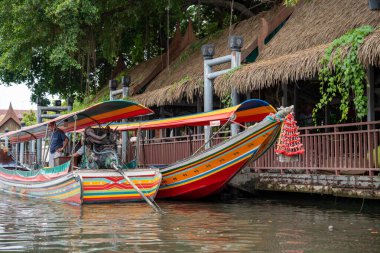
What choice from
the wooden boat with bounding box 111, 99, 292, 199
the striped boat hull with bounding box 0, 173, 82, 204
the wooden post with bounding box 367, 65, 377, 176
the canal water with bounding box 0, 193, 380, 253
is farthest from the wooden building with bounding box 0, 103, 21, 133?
the wooden post with bounding box 367, 65, 377, 176

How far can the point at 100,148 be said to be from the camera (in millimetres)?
13695

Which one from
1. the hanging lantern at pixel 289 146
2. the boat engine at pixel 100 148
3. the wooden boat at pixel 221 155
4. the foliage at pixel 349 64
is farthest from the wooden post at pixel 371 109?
the boat engine at pixel 100 148

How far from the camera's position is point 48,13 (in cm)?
1908

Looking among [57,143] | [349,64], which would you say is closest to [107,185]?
[57,143]

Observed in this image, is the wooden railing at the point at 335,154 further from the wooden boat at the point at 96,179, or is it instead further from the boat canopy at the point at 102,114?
the wooden boat at the point at 96,179

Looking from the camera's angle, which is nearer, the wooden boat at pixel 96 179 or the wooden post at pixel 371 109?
the wooden post at pixel 371 109

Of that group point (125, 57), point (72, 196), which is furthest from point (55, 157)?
point (125, 57)

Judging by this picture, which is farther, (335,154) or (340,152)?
(335,154)

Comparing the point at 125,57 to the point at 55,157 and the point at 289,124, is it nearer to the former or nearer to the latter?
the point at 55,157

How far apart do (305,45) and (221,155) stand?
11.5 ft

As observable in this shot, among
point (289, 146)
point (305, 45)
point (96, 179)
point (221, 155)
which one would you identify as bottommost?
point (96, 179)

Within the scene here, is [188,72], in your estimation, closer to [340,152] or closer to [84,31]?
[84,31]

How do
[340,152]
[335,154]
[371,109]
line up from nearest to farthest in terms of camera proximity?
[340,152], [335,154], [371,109]

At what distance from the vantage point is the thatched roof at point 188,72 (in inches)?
674
